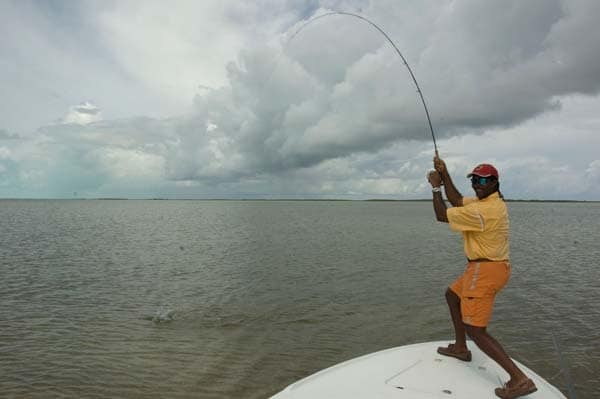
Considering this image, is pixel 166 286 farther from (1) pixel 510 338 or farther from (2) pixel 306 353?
(1) pixel 510 338

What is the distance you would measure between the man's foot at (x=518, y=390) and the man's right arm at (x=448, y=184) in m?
2.26

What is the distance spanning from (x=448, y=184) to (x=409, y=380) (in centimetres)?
255

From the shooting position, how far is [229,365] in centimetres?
836

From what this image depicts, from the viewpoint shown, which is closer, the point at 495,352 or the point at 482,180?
the point at 495,352

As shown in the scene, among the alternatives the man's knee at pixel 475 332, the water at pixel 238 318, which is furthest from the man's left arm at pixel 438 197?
the water at pixel 238 318

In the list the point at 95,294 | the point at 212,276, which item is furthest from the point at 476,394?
the point at 212,276

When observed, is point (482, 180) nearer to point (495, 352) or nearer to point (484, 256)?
point (484, 256)

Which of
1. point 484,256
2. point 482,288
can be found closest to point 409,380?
point 482,288

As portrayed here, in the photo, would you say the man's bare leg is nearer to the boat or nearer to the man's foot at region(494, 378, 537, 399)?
the man's foot at region(494, 378, 537, 399)

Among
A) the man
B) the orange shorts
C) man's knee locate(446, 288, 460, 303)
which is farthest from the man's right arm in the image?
man's knee locate(446, 288, 460, 303)

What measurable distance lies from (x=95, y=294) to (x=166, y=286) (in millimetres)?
2602

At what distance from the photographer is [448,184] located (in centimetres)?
557

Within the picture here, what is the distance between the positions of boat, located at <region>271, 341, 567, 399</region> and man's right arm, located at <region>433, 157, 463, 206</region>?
2.18 m

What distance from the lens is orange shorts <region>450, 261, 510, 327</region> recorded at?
4922mm
